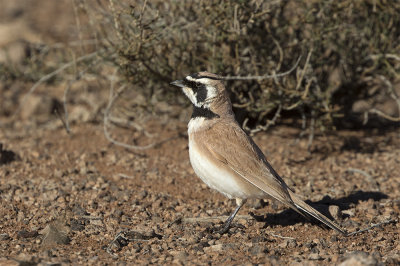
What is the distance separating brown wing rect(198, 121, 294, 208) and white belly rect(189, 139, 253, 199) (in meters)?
0.08

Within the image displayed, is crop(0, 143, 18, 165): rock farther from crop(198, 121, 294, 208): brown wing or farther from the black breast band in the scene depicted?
crop(198, 121, 294, 208): brown wing

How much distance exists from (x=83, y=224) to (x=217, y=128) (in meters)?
1.39

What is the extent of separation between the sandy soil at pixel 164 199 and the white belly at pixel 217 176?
37cm

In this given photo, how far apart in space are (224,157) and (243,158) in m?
0.17

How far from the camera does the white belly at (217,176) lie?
469cm

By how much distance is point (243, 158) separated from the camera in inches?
190

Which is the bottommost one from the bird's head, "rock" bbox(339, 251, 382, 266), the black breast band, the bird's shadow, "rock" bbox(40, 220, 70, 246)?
the bird's shadow

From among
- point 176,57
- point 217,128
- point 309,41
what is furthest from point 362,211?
point 176,57

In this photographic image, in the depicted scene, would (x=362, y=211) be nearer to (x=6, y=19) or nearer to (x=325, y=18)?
(x=325, y=18)

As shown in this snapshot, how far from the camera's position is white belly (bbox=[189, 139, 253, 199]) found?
15.4 feet

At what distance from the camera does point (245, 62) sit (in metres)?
6.76

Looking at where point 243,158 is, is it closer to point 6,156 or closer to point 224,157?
point 224,157

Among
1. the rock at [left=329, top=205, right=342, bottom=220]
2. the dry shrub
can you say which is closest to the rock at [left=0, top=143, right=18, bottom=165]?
the dry shrub

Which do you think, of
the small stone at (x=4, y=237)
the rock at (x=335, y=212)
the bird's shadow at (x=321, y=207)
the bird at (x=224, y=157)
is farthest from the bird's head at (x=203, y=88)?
the small stone at (x=4, y=237)
